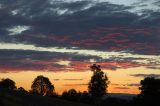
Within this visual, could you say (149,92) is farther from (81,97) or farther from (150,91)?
(81,97)

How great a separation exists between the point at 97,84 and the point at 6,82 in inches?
1412

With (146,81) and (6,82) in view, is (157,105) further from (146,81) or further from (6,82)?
(6,82)

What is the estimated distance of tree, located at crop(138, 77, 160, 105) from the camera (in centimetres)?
12050

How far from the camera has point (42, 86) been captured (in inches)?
6083

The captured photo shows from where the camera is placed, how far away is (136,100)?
126188 mm

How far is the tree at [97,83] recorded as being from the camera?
136775 millimetres

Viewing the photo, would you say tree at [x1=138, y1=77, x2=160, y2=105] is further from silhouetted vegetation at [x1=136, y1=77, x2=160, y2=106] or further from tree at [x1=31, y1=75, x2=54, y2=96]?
tree at [x1=31, y1=75, x2=54, y2=96]

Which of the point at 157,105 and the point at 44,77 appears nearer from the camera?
the point at 157,105

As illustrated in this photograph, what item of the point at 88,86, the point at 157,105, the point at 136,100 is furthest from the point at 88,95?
the point at 157,105

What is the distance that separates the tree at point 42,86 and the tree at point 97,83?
20.3m

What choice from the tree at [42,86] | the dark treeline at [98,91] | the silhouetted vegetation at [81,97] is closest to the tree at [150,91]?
the dark treeline at [98,91]

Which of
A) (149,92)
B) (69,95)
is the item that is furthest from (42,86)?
(149,92)

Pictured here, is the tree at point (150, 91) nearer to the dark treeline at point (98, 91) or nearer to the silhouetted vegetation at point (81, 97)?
the dark treeline at point (98, 91)

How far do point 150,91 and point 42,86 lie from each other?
45.0 metres
